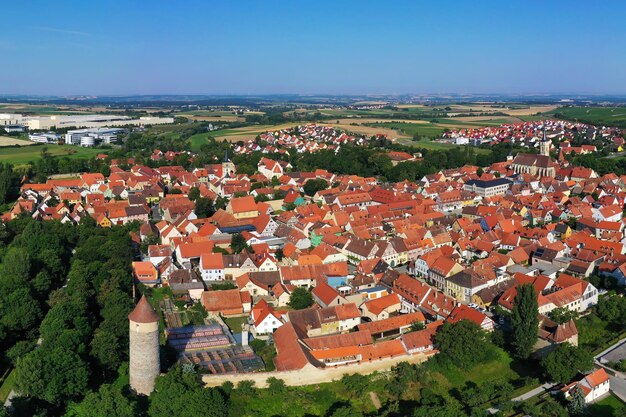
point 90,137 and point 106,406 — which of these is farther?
Answer: point 90,137

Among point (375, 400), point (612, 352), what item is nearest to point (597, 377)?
point (612, 352)

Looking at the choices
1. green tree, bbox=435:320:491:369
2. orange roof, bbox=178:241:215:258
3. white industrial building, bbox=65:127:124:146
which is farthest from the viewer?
white industrial building, bbox=65:127:124:146

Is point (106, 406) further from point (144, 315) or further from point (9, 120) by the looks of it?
point (9, 120)

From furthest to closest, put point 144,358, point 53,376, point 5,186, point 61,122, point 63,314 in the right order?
1. point 61,122
2. point 5,186
3. point 63,314
4. point 144,358
5. point 53,376

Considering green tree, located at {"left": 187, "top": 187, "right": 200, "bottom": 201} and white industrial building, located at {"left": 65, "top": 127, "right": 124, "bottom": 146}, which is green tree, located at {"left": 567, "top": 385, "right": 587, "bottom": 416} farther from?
white industrial building, located at {"left": 65, "top": 127, "right": 124, "bottom": 146}

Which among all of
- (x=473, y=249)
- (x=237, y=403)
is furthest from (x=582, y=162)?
(x=237, y=403)

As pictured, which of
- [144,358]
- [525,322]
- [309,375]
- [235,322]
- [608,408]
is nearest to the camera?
[144,358]

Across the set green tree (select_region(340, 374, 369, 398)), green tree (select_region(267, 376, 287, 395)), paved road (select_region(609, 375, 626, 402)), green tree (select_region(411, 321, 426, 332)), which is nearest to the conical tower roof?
green tree (select_region(267, 376, 287, 395))
